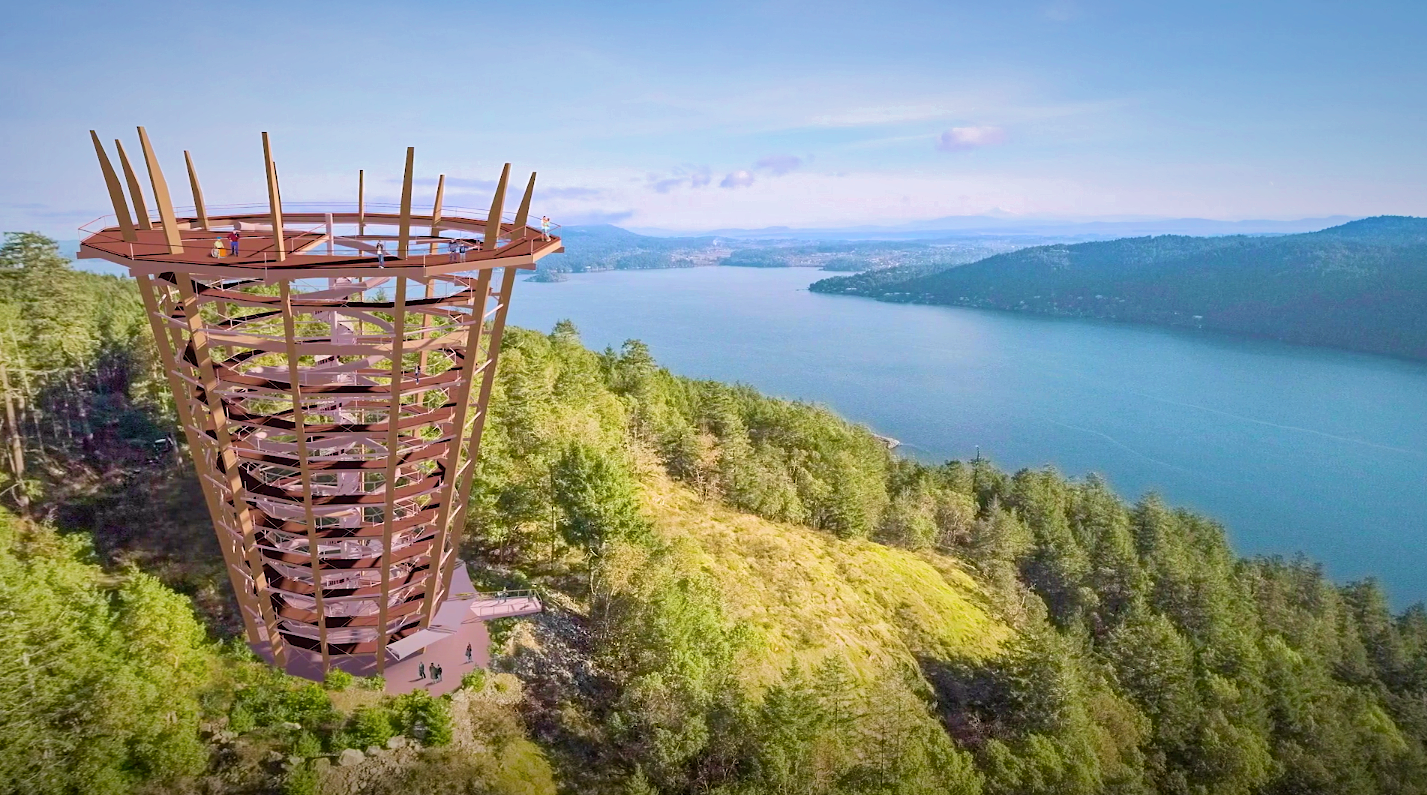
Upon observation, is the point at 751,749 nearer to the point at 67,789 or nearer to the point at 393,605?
the point at 393,605

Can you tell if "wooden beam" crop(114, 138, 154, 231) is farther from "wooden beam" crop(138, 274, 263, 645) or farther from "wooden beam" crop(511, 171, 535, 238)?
"wooden beam" crop(511, 171, 535, 238)

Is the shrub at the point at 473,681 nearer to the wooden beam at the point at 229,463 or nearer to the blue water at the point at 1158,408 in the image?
the wooden beam at the point at 229,463

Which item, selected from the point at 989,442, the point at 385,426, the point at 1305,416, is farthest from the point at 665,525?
the point at 1305,416

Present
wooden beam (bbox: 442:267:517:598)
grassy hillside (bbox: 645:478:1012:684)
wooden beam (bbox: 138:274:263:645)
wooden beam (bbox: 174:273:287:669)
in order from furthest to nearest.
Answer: grassy hillside (bbox: 645:478:1012:684) < wooden beam (bbox: 442:267:517:598) < wooden beam (bbox: 138:274:263:645) < wooden beam (bbox: 174:273:287:669)

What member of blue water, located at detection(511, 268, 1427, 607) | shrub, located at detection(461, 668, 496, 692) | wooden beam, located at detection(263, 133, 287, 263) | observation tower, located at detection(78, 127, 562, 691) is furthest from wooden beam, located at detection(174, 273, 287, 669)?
blue water, located at detection(511, 268, 1427, 607)

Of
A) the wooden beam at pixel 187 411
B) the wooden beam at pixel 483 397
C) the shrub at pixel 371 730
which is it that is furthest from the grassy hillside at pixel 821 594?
the wooden beam at pixel 187 411

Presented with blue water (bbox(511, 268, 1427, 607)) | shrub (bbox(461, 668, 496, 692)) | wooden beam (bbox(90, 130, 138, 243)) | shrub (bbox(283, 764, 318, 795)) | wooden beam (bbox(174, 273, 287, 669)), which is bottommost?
blue water (bbox(511, 268, 1427, 607))
